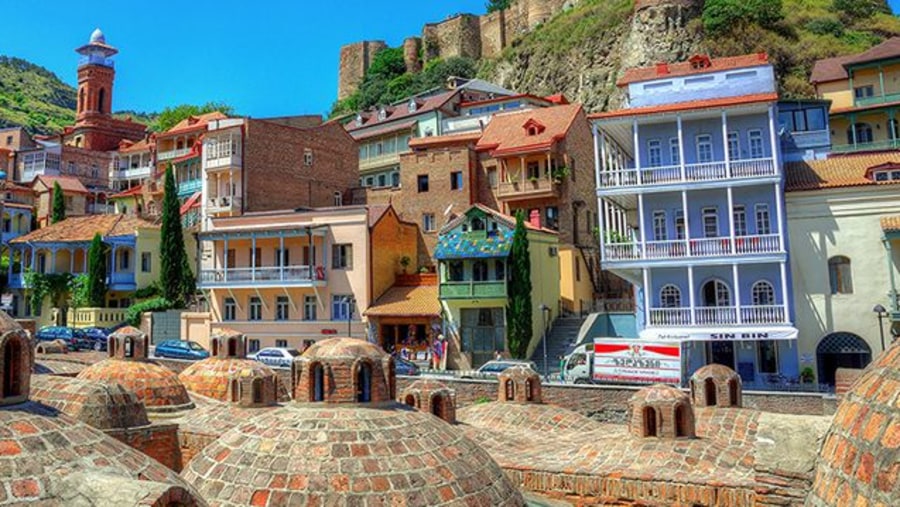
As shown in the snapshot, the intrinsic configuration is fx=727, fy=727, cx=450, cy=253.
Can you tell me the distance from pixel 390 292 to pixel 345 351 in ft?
96.7

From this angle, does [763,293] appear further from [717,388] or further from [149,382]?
[149,382]

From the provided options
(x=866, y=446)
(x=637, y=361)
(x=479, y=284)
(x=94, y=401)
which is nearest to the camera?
(x=866, y=446)

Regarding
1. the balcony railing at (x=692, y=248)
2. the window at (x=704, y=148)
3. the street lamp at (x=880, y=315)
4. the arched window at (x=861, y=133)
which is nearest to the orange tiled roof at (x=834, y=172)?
the balcony railing at (x=692, y=248)

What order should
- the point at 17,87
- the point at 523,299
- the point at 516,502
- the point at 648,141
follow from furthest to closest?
the point at 17,87, the point at 523,299, the point at 648,141, the point at 516,502

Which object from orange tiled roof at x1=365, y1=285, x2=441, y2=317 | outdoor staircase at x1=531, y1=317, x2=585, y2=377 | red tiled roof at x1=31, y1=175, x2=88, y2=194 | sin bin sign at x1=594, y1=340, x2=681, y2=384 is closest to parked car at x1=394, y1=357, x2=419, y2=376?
orange tiled roof at x1=365, y1=285, x2=441, y2=317

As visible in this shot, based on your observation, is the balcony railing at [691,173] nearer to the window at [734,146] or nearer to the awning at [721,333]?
the window at [734,146]

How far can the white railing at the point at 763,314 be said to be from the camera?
86.6 ft

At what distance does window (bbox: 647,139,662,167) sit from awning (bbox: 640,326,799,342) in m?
6.96

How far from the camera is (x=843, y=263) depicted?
89.6 feet

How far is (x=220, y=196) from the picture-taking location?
44.6 m

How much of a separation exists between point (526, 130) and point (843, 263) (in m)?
20.4

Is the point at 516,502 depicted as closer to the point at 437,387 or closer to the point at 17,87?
the point at 437,387

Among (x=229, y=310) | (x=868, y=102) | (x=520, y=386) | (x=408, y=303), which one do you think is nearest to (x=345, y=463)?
(x=520, y=386)

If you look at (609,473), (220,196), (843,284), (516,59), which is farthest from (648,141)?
(516,59)
